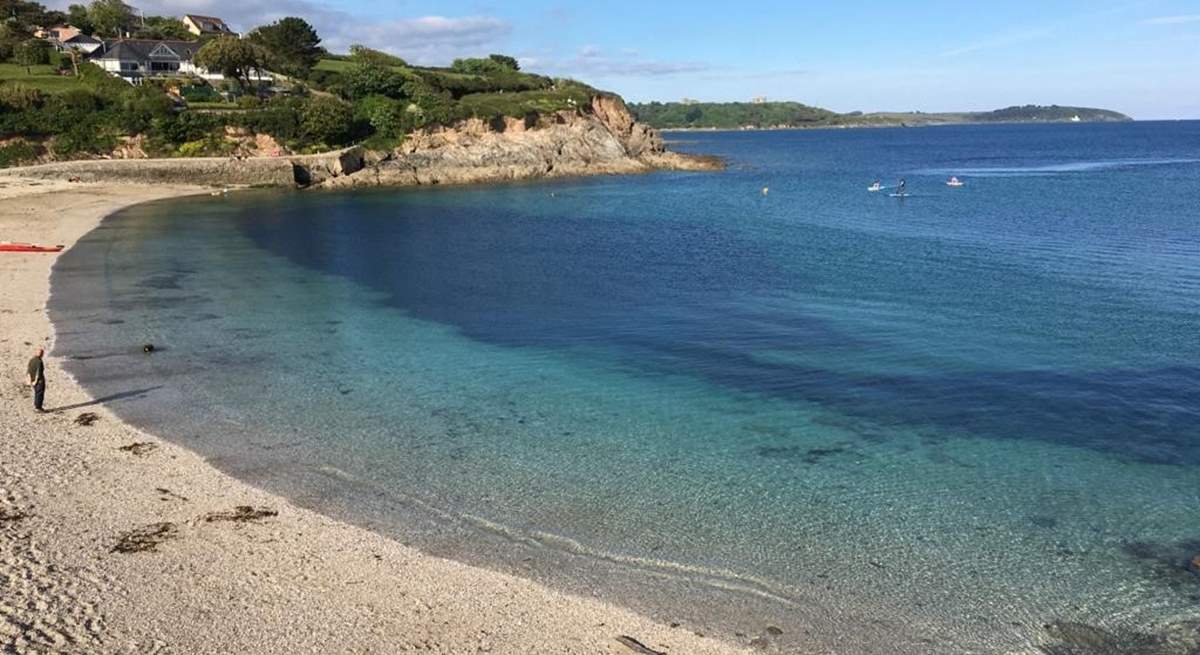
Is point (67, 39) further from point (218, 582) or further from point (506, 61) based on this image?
point (218, 582)

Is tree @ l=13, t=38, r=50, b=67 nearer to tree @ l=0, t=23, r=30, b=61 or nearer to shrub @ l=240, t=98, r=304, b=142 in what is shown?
tree @ l=0, t=23, r=30, b=61

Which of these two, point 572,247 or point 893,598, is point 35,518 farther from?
point 572,247

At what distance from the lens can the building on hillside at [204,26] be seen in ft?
430

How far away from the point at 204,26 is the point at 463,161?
243ft

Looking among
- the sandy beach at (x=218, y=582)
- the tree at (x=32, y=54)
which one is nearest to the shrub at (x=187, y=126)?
the tree at (x=32, y=54)

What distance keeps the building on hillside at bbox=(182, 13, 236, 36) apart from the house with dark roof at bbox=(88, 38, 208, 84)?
88.3 feet

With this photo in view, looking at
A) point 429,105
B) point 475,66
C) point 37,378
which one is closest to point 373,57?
point 475,66

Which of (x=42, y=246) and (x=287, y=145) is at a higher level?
(x=287, y=145)

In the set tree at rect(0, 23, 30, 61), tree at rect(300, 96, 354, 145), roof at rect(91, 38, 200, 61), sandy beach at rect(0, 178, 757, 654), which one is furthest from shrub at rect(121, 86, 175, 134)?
sandy beach at rect(0, 178, 757, 654)

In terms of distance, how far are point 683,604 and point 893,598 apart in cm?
327

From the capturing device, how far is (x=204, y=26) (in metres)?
135

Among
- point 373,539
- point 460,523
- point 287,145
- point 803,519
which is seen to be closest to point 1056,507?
point 803,519

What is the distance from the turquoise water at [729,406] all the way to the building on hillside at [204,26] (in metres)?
99.2

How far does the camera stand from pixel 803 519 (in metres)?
15.6
